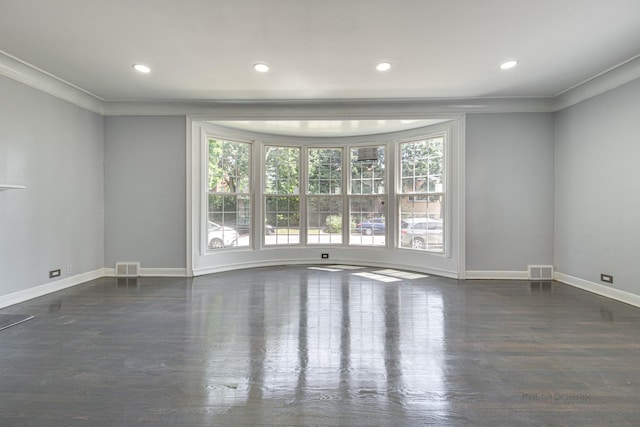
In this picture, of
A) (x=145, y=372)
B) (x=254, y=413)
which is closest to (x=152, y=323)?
(x=145, y=372)

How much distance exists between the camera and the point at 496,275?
4645 millimetres

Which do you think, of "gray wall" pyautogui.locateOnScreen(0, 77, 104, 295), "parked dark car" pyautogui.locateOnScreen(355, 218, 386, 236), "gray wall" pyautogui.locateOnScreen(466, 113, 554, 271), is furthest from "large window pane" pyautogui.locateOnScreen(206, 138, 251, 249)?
"gray wall" pyautogui.locateOnScreen(466, 113, 554, 271)

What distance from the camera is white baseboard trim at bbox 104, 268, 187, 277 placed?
477cm

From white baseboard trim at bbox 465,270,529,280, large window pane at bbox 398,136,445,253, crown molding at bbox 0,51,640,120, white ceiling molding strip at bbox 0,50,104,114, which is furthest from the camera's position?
large window pane at bbox 398,136,445,253

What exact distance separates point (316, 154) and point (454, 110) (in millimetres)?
2540

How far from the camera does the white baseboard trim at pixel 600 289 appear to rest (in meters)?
3.49

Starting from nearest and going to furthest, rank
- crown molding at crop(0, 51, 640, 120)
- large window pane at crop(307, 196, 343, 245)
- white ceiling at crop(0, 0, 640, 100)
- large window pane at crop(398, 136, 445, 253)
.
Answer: white ceiling at crop(0, 0, 640, 100), crown molding at crop(0, 51, 640, 120), large window pane at crop(398, 136, 445, 253), large window pane at crop(307, 196, 343, 245)

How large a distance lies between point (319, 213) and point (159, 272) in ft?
9.65

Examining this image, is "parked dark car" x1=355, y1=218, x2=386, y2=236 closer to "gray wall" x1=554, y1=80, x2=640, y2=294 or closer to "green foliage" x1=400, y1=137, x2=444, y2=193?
"green foliage" x1=400, y1=137, x2=444, y2=193

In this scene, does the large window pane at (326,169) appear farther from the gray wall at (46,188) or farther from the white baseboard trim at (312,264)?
the gray wall at (46,188)

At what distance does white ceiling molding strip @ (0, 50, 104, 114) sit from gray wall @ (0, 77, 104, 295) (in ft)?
0.27

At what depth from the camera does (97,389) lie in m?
1.86

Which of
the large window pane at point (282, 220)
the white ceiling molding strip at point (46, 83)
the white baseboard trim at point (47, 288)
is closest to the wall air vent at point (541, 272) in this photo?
the large window pane at point (282, 220)

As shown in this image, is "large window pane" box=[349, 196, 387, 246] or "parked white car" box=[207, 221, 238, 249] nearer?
"parked white car" box=[207, 221, 238, 249]
